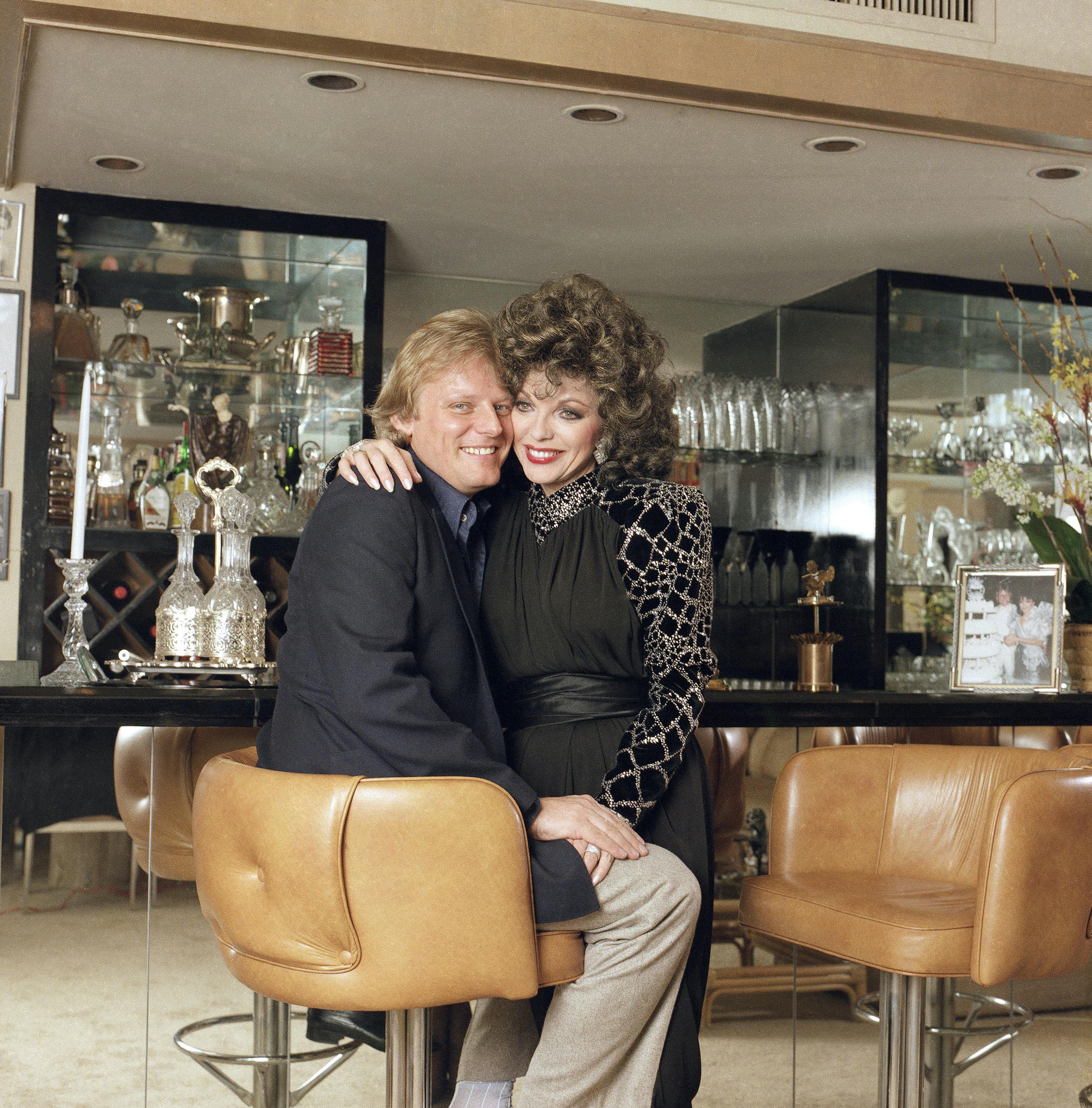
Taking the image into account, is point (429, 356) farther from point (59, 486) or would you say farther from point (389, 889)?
point (59, 486)

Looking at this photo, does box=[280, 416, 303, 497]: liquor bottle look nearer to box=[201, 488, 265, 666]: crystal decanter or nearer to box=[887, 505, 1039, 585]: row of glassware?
box=[201, 488, 265, 666]: crystal decanter

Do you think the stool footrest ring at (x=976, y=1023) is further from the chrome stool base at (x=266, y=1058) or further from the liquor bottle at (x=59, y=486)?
the liquor bottle at (x=59, y=486)

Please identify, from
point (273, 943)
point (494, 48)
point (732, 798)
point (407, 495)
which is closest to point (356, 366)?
point (494, 48)

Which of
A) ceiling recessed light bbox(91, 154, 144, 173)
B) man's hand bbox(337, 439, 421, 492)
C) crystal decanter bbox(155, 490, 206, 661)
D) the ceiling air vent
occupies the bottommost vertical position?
crystal decanter bbox(155, 490, 206, 661)

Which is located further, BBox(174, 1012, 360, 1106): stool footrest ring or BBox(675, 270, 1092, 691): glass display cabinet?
BBox(675, 270, 1092, 691): glass display cabinet

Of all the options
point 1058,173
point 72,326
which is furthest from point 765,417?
point 72,326

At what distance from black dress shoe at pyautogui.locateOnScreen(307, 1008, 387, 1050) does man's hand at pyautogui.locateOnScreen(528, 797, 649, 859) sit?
74cm

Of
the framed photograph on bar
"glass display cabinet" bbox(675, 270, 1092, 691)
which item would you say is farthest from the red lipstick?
"glass display cabinet" bbox(675, 270, 1092, 691)

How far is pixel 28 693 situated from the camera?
2.00 m

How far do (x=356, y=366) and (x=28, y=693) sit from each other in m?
2.38

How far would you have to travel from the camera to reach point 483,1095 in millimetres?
1957

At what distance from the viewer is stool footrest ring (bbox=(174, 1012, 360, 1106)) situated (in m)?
2.09

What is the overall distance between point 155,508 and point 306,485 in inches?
19.9

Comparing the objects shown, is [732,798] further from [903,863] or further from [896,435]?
[896,435]
